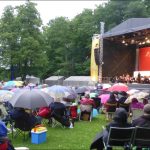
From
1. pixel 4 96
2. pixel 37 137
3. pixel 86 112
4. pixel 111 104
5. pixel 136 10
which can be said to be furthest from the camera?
pixel 136 10

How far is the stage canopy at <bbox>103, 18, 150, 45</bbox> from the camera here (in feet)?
74.1

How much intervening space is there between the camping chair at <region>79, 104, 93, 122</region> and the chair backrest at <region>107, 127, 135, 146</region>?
245 inches

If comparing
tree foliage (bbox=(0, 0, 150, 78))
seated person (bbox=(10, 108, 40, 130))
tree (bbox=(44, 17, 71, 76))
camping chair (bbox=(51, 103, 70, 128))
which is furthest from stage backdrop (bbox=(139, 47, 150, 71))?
seated person (bbox=(10, 108, 40, 130))

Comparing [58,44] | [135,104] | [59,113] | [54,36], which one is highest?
[54,36]

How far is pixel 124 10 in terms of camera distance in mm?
42719

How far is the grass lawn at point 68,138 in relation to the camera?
304 inches

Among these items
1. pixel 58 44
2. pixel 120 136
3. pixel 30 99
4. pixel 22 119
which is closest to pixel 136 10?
pixel 58 44

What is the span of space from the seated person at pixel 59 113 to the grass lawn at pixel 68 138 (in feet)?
0.70

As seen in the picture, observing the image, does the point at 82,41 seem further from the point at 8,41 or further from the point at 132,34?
the point at 132,34

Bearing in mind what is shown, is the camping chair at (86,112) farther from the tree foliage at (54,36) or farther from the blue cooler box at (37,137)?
the tree foliage at (54,36)

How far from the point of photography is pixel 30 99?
8.24m

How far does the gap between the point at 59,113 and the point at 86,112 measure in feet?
7.44

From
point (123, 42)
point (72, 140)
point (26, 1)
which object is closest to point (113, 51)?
point (123, 42)

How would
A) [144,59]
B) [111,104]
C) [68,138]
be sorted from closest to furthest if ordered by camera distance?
[68,138]
[111,104]
[144,59]
